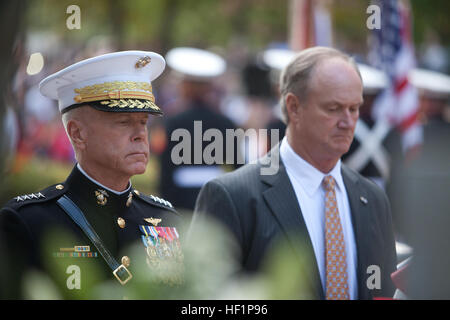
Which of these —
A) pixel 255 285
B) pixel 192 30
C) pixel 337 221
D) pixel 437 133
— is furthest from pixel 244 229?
pixel 192 30

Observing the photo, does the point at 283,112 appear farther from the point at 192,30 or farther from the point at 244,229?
the point at 192,30

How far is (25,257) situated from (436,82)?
7.36 metres

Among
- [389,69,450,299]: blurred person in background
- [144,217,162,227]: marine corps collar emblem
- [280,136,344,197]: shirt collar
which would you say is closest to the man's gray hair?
[280,136,344,197]: shirt collar

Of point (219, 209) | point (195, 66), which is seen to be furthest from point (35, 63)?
point (195, 66)

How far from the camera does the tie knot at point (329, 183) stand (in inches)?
127

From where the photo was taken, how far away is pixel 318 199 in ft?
10.7

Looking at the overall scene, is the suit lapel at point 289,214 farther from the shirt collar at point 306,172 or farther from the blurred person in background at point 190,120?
the blurred person in background at point 190,120

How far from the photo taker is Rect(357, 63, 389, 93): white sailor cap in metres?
5.79

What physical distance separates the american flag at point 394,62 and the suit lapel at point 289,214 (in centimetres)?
295

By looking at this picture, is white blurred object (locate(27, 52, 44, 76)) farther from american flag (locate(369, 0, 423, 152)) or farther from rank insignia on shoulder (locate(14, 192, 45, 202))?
american flag (locate(369, 0, 423, 152))

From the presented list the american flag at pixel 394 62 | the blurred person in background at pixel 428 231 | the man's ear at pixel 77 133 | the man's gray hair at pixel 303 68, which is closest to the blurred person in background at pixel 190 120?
the man's gray hair at pixel 303 68

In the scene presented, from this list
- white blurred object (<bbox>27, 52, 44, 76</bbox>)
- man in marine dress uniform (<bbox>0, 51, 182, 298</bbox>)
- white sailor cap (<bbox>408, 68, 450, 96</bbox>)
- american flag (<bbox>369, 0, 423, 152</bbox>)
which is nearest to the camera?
man in marine dress uniform (<bbox>0, 51, 182, 298</bbox>)

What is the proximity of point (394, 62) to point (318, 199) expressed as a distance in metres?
3.62

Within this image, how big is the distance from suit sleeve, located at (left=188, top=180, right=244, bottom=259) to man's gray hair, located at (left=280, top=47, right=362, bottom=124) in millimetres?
607
